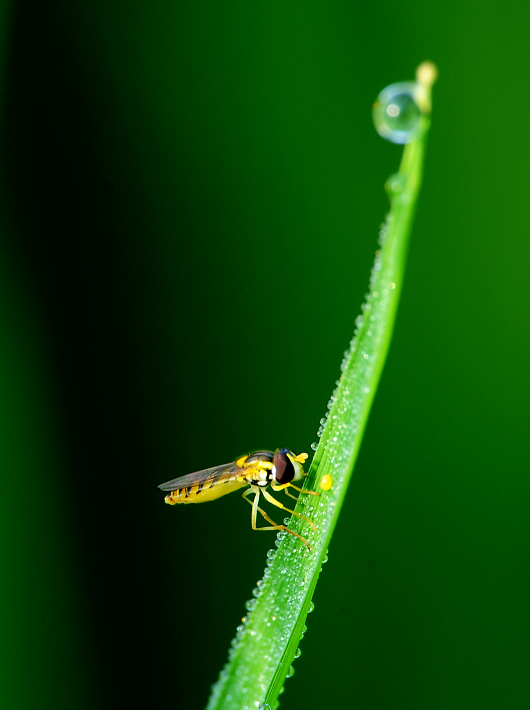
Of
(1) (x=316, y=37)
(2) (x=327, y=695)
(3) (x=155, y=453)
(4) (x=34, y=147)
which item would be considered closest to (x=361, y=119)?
(1) (x=316, y=37)

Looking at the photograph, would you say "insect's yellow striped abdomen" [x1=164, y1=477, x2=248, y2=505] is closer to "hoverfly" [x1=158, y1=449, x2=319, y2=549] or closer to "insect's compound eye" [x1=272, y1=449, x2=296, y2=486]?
"hoverfly" [x1=158, y1=449, x2=319, y2=549]

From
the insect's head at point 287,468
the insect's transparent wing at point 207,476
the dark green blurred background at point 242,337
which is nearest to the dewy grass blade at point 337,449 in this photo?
the insect's head at point 287,468

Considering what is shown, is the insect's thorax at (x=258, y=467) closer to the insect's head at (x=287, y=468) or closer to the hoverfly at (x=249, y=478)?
the hoverfly at (x=249, y=478)

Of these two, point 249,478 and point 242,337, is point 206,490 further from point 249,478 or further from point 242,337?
point 242,337

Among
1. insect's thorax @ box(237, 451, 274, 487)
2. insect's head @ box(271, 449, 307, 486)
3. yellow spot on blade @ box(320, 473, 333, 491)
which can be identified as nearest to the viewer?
yellow spot on blade @ box(320, 473, 333, 491)

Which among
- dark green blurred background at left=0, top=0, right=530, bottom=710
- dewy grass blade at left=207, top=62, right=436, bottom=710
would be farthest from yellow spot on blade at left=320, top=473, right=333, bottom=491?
dark green blurred background at left=0, top=0, right=530, bottom=710

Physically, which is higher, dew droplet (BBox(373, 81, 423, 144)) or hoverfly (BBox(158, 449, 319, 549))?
dew droplet (BBox(373, 81, 423, 144))

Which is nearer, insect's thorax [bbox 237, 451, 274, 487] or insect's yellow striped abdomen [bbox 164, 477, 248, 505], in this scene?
insect's thorax [bbox 237, 451, 274, 487]

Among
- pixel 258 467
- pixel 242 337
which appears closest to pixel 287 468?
pixel 258 467
